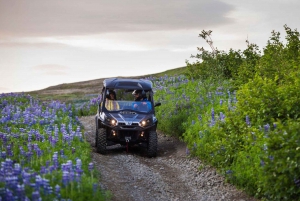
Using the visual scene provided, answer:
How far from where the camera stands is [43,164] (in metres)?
9.92

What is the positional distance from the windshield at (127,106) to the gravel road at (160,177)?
1.37 meters

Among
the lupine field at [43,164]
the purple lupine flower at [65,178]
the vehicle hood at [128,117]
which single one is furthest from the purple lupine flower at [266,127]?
the purple lupine flower at [65,178]

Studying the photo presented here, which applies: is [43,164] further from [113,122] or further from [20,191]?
[113,122]

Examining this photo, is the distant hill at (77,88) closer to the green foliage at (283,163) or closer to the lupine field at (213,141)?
the lupine field at (213,141)

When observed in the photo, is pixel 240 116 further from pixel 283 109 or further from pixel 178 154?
pixel 178 154

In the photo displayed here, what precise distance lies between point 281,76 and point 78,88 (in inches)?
1090

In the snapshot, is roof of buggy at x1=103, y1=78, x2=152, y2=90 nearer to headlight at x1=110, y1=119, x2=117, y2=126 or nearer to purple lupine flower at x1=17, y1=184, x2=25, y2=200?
headlight at x1=110, y1=119, x2=117, y2=126

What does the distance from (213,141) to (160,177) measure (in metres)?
1.86

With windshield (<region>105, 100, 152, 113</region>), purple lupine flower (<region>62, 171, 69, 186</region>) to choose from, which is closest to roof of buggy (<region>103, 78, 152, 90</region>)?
windshield (<region>105, 100, 152, 113</region>)

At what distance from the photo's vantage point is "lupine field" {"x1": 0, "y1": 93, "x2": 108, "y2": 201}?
752 centimetres

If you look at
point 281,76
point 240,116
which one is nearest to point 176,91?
point 281,76

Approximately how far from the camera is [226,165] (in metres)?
12.5

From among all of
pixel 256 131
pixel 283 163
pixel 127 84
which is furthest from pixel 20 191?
pixel 127 84

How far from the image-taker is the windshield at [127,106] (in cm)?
1580
